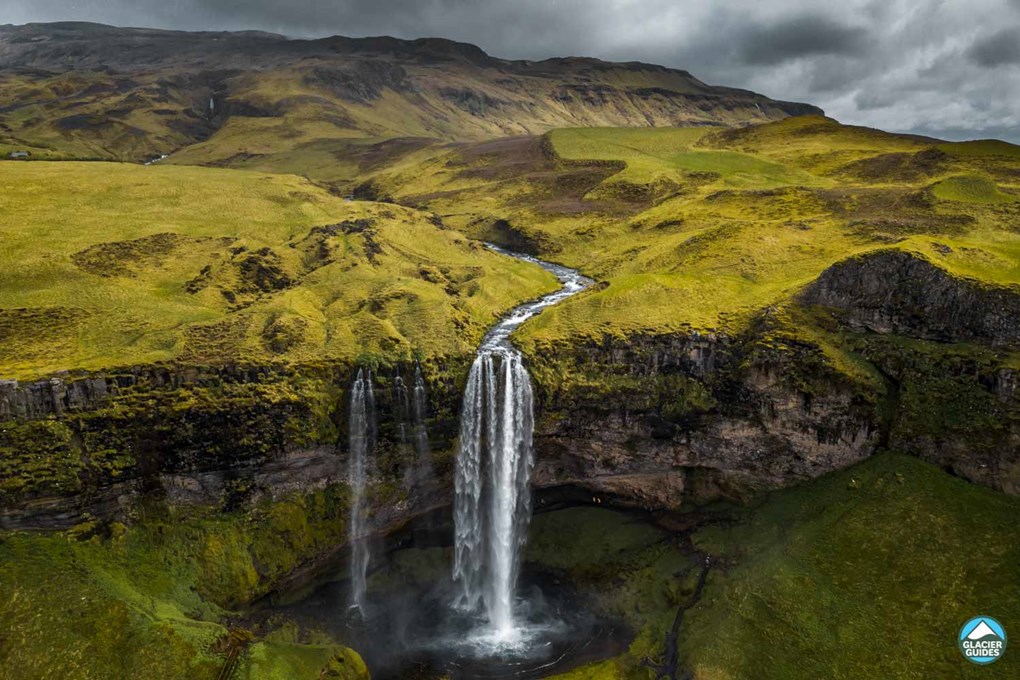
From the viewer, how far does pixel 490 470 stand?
145 ft

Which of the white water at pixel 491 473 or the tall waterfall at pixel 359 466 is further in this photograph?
the white water at pixel 491 473

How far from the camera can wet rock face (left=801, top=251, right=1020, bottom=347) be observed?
132 ft

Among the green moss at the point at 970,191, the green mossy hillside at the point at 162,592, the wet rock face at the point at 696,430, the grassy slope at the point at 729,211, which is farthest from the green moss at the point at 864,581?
the green moss at the point at 970,191

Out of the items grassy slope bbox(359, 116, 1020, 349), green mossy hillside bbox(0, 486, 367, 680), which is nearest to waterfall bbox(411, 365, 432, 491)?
green mossy hillside bbox(0, 486, 367, 680)

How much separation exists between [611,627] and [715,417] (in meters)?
16.9

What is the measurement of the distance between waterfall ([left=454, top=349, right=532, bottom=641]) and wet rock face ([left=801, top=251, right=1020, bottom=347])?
25.7 m

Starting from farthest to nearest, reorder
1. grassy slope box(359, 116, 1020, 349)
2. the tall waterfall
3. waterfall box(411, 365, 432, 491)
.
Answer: grassy slope box(359, 116, 1020, 349) < waterfall box(411, 365, 432, 491) < the tall waterfall

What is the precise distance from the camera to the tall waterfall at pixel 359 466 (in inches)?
1644

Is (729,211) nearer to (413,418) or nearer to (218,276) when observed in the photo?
(413,418)

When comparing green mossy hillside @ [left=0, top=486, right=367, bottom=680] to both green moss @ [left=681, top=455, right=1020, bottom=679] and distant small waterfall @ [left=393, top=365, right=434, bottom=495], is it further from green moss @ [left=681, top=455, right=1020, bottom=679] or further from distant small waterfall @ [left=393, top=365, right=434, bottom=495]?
green moss @ [left=681, top=455, right=1020, bottom=679]

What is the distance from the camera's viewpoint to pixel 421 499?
148 ft

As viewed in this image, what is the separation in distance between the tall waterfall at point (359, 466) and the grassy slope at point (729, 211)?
45.9 feet

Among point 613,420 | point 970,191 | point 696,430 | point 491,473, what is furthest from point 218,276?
point 970,191

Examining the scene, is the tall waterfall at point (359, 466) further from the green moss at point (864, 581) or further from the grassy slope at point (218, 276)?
the green moss at point (864, 581)
